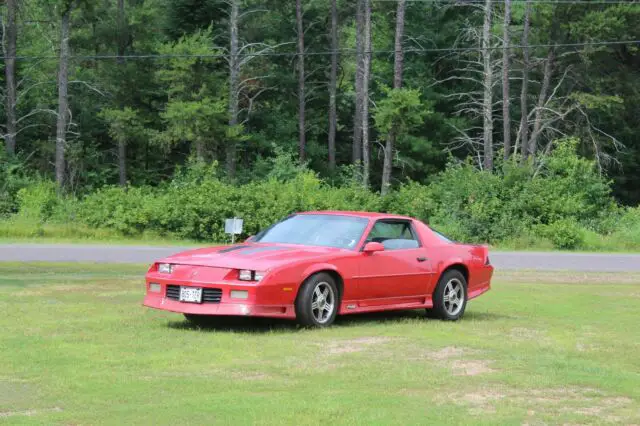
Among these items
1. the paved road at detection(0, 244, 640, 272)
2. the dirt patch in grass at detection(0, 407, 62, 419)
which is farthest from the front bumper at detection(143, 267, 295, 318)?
the paved road at detection(0, 244, 640, 272)

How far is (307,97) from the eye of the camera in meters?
63.2

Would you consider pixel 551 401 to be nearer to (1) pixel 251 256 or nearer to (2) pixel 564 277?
(1) pixel 251 256

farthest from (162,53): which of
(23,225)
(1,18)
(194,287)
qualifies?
(194,287)

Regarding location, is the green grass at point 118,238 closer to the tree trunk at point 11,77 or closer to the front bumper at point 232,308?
the tree trunk at point 11,77

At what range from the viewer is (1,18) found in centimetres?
5447

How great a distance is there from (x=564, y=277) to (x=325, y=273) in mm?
11743

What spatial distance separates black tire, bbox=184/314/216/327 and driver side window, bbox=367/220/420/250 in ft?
7.34

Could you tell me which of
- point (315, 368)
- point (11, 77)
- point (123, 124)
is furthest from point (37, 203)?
point (315, 368)

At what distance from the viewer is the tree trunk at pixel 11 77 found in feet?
174

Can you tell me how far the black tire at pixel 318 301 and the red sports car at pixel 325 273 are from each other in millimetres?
11

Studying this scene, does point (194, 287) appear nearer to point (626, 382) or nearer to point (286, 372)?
point (286, 372)

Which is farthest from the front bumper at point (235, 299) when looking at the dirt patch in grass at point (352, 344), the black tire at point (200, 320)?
the dirt patch in grass at point (352, 344)

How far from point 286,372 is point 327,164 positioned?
52123 mm

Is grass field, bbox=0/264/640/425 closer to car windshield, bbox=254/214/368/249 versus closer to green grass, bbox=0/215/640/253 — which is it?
car windshield, bbox=254/214/368/249
